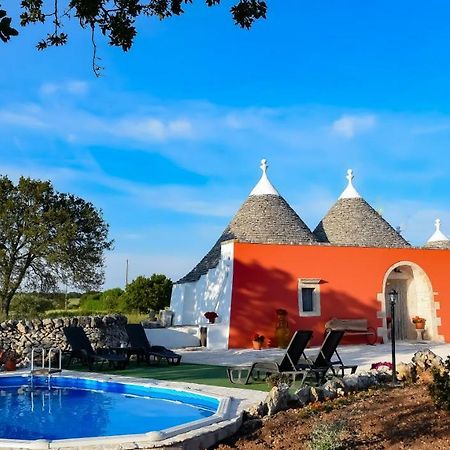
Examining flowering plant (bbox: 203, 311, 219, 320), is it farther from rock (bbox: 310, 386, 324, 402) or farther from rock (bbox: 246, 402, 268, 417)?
rock (bbox: 246, 402, 268, 417)

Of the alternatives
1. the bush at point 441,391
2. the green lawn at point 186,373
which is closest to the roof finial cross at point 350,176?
the green lawn at point 186,373

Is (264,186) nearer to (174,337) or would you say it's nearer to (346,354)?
(174,337)

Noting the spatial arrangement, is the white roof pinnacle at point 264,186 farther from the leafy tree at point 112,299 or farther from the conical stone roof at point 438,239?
the leafy tree at point 112,299

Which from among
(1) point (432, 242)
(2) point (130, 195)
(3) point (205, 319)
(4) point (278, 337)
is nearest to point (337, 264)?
(4) point (278, 337)

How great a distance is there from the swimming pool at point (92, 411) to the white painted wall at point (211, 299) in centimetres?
759

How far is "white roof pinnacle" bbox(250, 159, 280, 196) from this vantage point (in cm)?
2300

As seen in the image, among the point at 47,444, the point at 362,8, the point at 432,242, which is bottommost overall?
the point at 47,444

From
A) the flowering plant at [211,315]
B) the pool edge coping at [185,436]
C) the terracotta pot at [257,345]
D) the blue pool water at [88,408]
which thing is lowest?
the blue pool water at [88,408]

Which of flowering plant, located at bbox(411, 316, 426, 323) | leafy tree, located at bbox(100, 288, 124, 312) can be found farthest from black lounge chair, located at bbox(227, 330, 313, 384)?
leafy tree, located at bbox(100, 288, 124, 312)

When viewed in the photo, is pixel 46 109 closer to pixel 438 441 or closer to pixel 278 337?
pixel 278 337

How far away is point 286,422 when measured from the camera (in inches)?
295

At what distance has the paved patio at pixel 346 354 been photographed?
14.6 meters

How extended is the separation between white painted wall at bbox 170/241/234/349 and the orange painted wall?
30 cm

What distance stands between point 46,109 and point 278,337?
31.8 feet
